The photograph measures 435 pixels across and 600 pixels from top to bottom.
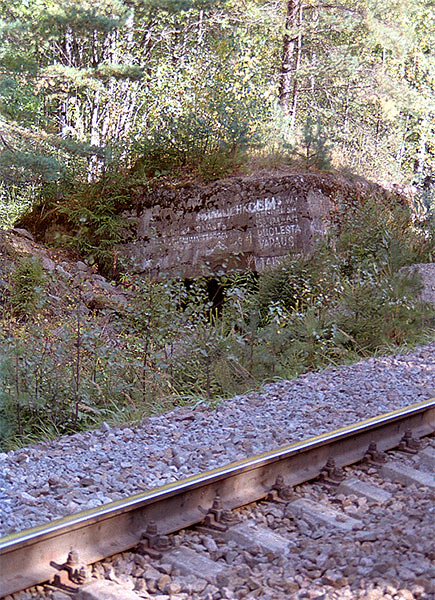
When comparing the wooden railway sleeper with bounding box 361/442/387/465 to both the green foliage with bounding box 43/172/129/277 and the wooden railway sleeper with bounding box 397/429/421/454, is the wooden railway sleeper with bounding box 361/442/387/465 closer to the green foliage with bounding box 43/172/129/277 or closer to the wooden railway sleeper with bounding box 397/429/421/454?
the wooden railway sleeper with bounding box 397/429/421/454

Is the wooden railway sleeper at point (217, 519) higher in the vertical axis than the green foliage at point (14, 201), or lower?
lower

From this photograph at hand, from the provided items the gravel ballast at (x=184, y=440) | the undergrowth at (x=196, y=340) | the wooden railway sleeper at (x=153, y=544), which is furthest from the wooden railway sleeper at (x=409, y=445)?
the wooden railway sleeper at (x=153, y=544)

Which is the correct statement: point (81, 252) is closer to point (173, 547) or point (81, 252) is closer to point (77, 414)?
point (77, 414)

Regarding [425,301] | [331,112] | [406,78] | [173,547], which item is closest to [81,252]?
[425,301]

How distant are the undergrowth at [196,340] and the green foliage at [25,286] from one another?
25 millimetres

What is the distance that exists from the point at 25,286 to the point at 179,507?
28.5ft

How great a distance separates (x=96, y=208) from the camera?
15.8 meters

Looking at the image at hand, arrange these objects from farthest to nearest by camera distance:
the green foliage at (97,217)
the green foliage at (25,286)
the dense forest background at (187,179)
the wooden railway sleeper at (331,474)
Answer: the green foliage at (97,217), the green foliage at (25,286), the dense forest background at (187,179), the wooden railway sleeper at (331,474)

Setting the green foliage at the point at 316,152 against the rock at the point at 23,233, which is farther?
the rock at the point at 23,233

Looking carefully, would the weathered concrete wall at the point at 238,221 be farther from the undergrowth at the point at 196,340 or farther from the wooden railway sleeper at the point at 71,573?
the wooden railway sleeper at the point at 71,573

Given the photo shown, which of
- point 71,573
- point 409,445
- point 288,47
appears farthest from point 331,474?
point 288,47

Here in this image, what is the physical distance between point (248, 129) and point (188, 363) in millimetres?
9452

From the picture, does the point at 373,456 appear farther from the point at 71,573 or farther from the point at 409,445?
the point at 71,573

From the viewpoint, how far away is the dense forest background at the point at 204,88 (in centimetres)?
1570
